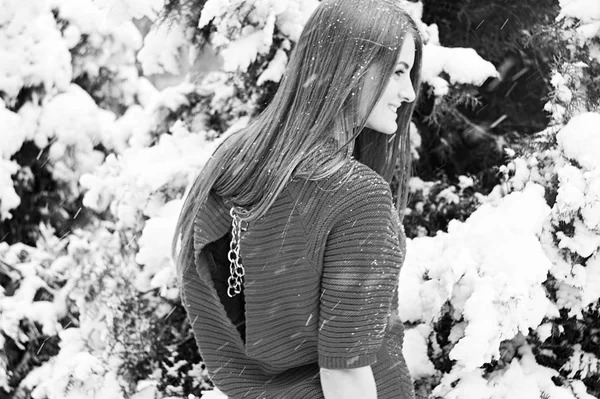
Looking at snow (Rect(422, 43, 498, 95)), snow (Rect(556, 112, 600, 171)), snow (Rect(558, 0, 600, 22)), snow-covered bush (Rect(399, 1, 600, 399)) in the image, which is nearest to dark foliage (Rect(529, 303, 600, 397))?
snow-covered bush (Rect(399, 1, 600, 399))

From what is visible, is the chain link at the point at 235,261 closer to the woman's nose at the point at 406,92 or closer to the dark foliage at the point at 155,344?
the woman's nose at the point at 406,92

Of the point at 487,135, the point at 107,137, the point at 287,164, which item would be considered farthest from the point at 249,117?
the point at 287,164

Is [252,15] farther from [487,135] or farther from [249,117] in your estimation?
[487,135]

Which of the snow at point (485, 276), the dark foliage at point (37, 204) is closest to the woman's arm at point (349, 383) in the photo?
the snow at point (485, 276)

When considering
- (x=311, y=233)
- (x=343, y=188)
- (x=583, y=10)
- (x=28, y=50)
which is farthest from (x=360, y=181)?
(x=28, y=50)

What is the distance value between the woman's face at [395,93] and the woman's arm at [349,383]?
655mm

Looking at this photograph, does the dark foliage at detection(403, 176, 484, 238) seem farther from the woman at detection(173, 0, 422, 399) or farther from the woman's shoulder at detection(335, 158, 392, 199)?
the woman's shoulder at detection(335, 158, 392, 199)

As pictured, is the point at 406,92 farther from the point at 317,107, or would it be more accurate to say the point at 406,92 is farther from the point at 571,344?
the point at 571,344

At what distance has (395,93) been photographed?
6.68 ft

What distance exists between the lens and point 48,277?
14.9 ft

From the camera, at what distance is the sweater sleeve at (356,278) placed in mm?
1758

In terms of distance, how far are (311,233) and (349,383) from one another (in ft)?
1.20

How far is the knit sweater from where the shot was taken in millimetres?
1764

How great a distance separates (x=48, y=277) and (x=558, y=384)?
2.94m
